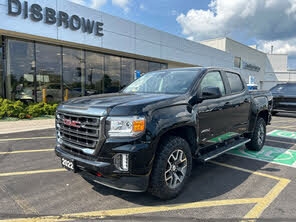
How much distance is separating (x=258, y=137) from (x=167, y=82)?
310cm

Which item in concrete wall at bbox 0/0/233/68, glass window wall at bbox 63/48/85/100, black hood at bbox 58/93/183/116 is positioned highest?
concrete wall at bbox 0/0/233/68

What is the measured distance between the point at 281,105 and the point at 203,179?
1036 cm

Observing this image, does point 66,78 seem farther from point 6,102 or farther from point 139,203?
point 139,203

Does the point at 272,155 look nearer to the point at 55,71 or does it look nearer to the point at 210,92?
the point at 210,92

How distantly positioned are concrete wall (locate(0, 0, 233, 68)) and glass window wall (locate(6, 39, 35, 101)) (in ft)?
3.00

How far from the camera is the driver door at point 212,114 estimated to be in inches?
141

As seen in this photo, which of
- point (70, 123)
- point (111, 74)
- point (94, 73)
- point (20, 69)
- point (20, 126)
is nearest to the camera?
point (70, 123)

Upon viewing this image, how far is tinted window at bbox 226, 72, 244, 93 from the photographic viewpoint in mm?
4660

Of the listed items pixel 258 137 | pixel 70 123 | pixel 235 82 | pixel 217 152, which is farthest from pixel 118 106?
pixel 258 137

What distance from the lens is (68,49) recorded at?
559 inches

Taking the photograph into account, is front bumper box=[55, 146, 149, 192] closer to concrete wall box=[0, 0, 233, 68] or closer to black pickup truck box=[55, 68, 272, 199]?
black pickup truck box=[55, 68, 272, 199]

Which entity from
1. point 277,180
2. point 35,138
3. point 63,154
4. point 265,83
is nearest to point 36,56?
point 35,138

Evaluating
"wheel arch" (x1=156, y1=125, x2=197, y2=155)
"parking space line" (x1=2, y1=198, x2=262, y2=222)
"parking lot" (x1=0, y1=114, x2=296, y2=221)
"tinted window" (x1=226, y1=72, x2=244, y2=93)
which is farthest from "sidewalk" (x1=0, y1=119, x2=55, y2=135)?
Result: "tinted window" (x1=226, y1=72, x2=244, y2=93)

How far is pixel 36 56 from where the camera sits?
1288 centimetres
